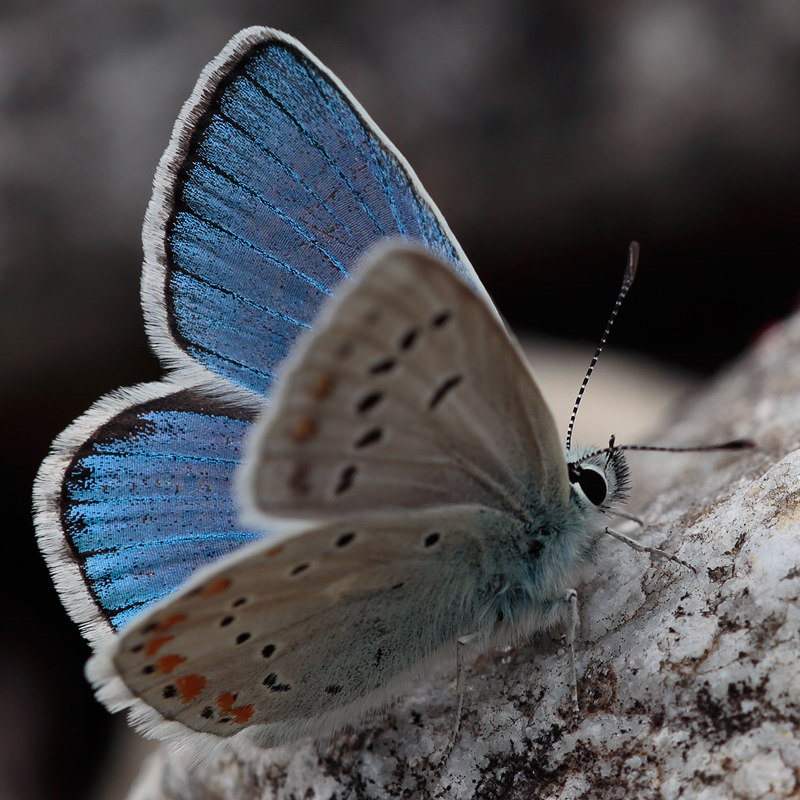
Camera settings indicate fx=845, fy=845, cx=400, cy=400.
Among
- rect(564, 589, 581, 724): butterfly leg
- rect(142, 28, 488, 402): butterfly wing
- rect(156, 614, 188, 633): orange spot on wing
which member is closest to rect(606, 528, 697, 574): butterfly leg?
rect(564, 589, 581, 724): butterfly leg

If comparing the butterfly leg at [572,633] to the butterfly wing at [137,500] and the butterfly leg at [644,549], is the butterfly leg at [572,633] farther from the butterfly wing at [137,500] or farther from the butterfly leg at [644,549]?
the butterfly wing at [137,500]

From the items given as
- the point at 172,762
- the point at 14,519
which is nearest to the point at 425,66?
the point at 14,519

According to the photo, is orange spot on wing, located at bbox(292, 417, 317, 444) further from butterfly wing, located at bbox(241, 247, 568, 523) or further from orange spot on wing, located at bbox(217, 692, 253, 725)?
orange spot on wing, located at bbox(217, 692, 253, 725)

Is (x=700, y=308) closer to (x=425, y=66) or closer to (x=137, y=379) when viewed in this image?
(x=425, y=66)

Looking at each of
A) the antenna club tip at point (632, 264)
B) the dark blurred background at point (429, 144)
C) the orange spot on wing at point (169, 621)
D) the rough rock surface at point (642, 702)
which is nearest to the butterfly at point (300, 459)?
the orange spot on wing at point (169, 621)

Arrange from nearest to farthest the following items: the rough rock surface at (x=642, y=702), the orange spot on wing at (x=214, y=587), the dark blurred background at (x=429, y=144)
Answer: the orange spot on wing at (x=214, y=587) < the rough rock surface at (x=642, y=702) < the dark blurred background at (x=429, y=144)

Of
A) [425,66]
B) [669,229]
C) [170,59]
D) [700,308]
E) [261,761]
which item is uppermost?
[170,59]
